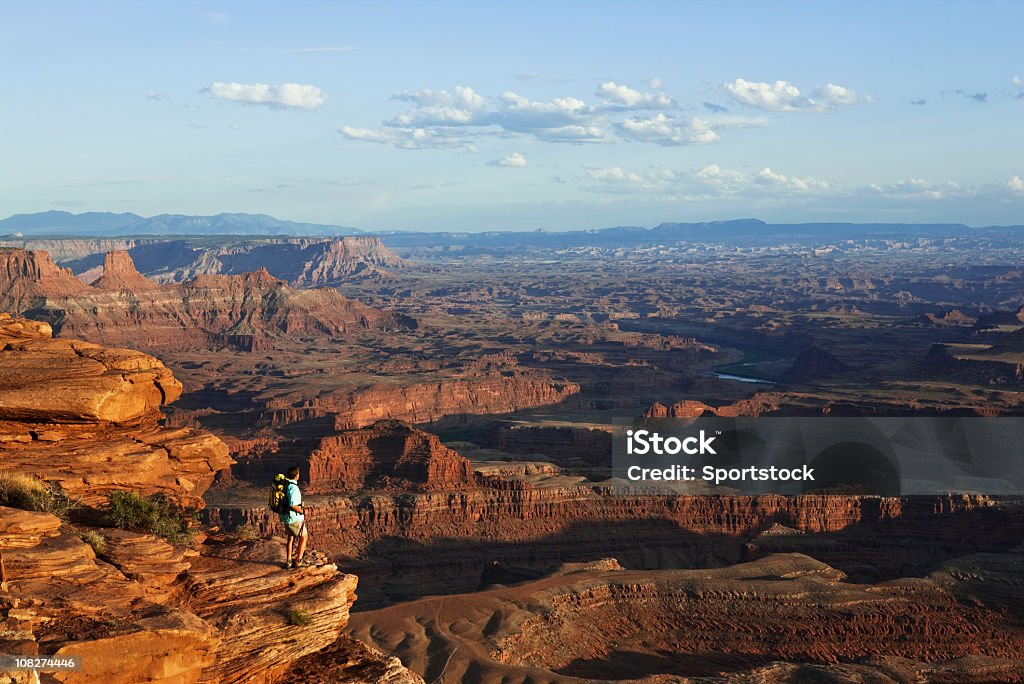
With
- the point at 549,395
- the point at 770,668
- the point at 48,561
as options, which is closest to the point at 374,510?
the point at 770,668

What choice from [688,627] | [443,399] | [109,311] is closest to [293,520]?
[688,627]

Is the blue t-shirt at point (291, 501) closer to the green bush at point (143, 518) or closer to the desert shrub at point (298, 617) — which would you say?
the desert shrub at point (298, 617)

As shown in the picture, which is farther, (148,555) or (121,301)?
(121,301)

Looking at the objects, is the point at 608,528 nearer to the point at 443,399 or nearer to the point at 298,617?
the point at 298,617

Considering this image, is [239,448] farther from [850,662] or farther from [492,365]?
[492,365]

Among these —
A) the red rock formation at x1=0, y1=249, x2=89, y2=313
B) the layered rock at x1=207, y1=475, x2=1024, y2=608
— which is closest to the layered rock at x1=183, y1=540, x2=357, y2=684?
the layered rock at x1=207, y1=475, x2=1024, y2=608
